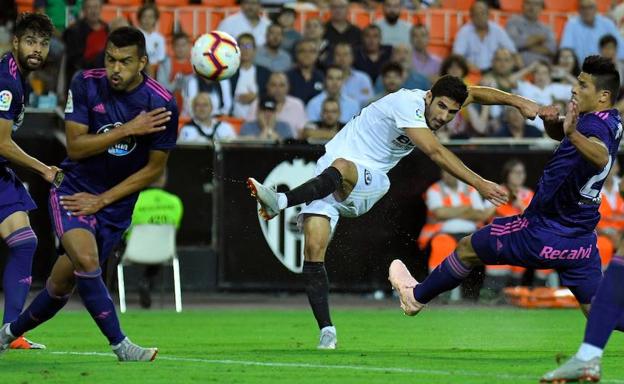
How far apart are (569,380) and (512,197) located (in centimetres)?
986

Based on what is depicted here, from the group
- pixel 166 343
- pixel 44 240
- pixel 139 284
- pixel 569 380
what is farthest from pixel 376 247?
pixel 569 380

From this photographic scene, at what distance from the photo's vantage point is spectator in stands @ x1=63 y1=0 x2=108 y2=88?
18.3 m

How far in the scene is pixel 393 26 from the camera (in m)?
20.3

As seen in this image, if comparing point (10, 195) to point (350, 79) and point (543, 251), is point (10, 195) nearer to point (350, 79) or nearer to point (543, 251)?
point (543, 251)

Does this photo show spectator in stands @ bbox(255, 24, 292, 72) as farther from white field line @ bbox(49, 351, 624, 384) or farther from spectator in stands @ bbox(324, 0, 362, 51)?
white field line @ bbox(49, 351, 624, 384)

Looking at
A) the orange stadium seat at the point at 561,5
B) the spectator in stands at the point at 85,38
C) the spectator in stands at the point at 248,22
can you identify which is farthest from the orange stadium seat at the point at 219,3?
the orange stadium seat at the point at 561,5

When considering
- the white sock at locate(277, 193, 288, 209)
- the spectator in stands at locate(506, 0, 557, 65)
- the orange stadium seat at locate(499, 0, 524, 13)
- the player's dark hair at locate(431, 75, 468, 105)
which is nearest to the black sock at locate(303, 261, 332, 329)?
the white sock at locate(277, 193, 288, 209)

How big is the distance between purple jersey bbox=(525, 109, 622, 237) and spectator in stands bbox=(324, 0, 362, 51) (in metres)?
10.3

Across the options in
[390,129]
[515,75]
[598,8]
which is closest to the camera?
[390,129]

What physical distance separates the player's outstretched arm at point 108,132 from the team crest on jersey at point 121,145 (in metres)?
0.12

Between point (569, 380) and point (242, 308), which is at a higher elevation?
point (569, 380)

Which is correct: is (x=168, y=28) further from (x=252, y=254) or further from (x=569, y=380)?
(x=569, y=380)

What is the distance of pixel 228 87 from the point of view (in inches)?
726

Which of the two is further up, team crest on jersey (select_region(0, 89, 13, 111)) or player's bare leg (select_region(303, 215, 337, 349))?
team crest on jersey (select_region(0, 89, 13, 111))
